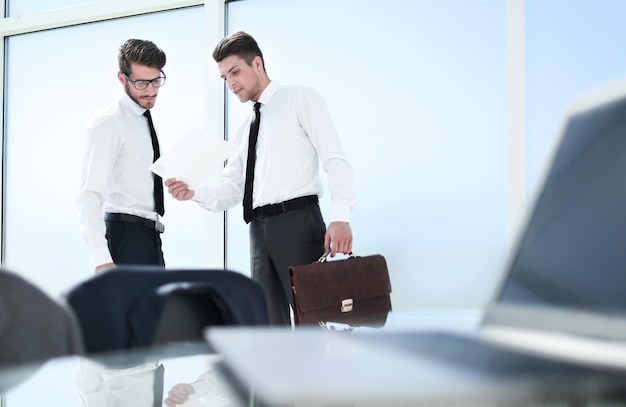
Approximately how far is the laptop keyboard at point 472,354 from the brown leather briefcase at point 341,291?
154cm

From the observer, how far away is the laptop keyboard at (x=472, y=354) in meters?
0.37

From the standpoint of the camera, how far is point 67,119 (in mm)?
4496

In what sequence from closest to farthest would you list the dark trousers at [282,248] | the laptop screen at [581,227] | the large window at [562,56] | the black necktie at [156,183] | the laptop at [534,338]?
the laptop at [534,338], the laptop screen at [581,227], the dark trousers at [282,248], the black necktie at [156,183], the large window at [562,56]

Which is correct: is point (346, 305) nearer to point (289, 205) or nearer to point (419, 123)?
point (289, 205)

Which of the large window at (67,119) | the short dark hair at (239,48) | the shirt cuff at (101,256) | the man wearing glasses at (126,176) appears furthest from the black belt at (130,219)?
the large window at (67,119)

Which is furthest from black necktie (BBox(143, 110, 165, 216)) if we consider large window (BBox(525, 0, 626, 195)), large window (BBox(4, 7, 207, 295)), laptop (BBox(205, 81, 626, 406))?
laptop (BBox(205, 81, 626, 406))

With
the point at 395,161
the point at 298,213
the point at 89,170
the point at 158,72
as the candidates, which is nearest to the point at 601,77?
the point at 395,161

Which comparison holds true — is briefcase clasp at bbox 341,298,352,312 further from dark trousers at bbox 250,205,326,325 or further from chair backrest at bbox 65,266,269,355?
chair backrest at bbox 65,266,269,355

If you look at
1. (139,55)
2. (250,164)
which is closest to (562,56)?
(250,164)

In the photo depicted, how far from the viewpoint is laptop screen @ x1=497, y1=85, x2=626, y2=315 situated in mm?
526

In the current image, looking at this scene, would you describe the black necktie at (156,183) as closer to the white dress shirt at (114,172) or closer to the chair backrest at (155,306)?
the white dress shirt at (114,172)

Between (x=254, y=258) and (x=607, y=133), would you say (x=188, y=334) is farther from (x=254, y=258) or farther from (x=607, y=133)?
(x=254, y=258)

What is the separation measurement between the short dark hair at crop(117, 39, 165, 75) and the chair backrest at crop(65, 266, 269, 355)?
199cm

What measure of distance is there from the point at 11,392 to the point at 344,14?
3.19 meters
